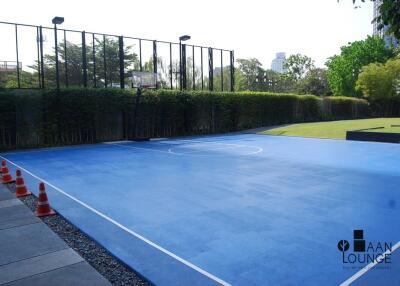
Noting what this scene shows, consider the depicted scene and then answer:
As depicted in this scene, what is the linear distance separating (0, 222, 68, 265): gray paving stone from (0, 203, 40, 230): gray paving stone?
0.59ft

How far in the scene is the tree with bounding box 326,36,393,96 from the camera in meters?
42.2

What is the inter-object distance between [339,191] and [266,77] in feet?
164

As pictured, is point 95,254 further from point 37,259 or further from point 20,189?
point 20,189

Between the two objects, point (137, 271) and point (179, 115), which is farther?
point (179, 115)

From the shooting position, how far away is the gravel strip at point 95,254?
3112mm

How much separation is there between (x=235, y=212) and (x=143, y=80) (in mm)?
12817

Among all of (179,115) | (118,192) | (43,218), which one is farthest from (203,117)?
(43,218)

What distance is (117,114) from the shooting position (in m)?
16.4

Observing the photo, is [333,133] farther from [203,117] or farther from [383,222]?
[383,222]

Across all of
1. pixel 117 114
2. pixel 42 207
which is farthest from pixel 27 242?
pixel 117 114

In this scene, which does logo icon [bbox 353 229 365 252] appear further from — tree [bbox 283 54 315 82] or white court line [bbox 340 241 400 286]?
tree [bbox 283 54 315 82]

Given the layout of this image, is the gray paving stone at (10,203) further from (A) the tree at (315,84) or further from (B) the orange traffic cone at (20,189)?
(A) the tree at (315,84)

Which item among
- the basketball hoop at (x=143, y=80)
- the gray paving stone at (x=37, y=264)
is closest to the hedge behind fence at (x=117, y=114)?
the basketball hoop at (x=143, y=80)

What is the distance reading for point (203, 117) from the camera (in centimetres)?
1966
